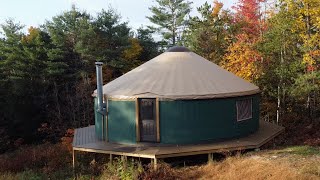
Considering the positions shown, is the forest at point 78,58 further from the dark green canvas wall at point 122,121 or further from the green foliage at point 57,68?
the dark green canvas wall at point 122,121

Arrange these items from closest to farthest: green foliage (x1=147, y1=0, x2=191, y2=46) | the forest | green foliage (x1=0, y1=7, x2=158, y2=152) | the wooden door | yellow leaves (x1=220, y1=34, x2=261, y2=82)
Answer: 1. the wooden door
2. yellow leaves (x1=220, y1=34, x2=261, y2=82)
3. the forest
4. green foliage (x1=0, y1=7, x2=158, y2=152)
5. green foliage (x1=147, y1=0, x2=191, y2=46)

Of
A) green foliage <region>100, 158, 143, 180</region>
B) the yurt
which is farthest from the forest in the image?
green foliage <region>100, 158, 143, 180</region>

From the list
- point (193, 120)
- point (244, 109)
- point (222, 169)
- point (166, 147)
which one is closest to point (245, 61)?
point (244, 109)

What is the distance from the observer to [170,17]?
30.6 metres

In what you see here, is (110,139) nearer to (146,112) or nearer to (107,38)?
(146,112)

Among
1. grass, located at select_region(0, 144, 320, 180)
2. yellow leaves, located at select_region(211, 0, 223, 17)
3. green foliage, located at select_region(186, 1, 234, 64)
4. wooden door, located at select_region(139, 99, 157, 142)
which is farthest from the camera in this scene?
yellow leaves, located at select_region(211, 0, 223, 17)

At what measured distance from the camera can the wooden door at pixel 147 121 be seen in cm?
910

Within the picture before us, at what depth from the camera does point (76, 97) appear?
19938 mm

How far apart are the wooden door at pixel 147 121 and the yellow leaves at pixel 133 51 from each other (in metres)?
12.5

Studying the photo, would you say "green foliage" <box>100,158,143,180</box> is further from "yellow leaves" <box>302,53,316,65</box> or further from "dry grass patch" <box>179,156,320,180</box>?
"yellow leaves" <box>302,53,316,65</box>

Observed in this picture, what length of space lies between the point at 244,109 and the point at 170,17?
21969 mm

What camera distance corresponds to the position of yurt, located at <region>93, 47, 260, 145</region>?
888 cm

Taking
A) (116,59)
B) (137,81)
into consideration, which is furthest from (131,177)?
(116,59)

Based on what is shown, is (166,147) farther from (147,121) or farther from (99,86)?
(99,86)
